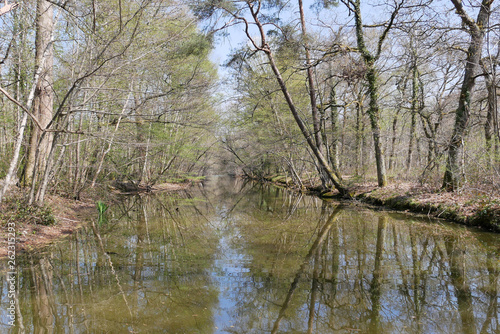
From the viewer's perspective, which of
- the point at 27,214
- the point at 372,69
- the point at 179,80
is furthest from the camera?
the point at 179,80

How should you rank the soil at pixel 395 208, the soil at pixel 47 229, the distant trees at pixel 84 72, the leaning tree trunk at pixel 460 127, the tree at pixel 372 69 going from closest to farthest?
the soil at pixel 47 229
the soil at pixel 395 208
the distant trees at pixel 84 72
the leaning tree trunk at pixel 460 127
the tree at pixel 372 69

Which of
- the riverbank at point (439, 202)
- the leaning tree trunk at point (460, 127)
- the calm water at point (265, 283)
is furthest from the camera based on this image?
the leaning tree trunk at point (460, 127)

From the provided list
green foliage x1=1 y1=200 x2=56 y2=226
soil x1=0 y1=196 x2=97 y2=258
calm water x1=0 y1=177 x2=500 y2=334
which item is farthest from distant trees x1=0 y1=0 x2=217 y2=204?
calm water x1=0 y1=177 x2=500 y2=334

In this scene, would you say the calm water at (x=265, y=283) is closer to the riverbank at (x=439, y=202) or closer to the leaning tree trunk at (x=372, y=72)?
the riverbank at (x=439, y=202)

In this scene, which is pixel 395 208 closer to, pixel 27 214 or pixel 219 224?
pixel 219 224

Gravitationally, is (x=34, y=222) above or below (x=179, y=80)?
below

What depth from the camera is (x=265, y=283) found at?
399cm

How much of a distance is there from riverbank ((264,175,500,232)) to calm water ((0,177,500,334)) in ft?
2.40

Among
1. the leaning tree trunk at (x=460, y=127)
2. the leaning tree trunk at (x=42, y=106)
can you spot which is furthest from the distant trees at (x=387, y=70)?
the leaning tree trunk at (x=42, y=106)

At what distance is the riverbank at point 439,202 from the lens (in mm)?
6961

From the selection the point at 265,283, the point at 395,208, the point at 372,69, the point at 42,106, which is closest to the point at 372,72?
the point at 372,69

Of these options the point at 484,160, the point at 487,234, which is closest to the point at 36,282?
the point at 487,234

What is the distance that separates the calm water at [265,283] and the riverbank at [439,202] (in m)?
0.73

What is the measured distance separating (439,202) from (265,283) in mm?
6949
